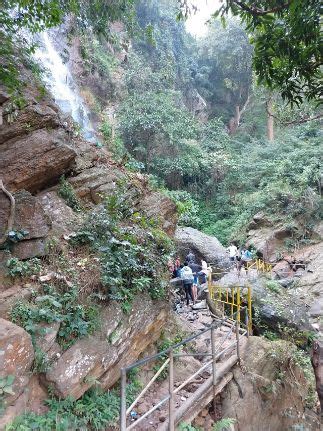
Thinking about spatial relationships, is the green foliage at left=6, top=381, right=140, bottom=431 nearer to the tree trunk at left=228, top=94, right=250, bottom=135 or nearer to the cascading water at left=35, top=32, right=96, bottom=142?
the cascading water at left=35, top=32, right=96, bottom=142

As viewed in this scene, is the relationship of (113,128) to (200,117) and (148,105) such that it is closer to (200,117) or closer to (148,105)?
(148,105)

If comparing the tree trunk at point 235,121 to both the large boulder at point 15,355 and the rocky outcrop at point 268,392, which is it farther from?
the large boulder at point 15,355

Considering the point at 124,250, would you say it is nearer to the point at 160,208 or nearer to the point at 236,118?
the point at 160,208

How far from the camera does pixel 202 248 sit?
1536cm

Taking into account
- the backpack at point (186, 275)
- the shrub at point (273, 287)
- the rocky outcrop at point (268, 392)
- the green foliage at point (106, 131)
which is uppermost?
the green foliage at point (106, 131)

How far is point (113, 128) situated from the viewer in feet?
58.7

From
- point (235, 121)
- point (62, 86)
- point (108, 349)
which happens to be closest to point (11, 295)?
point (108, 349)

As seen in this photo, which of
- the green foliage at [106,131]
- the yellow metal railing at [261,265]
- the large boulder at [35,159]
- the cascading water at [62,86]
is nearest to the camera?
the large boulder at [35,159]

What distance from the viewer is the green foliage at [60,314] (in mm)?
4082

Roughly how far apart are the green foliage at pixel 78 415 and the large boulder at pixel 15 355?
0.31m

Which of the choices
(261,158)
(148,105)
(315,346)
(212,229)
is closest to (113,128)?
(148,105)

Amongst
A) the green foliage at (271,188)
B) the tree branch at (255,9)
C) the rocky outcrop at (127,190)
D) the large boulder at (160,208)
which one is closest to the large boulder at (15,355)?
the rocky outcrop at (127,190)

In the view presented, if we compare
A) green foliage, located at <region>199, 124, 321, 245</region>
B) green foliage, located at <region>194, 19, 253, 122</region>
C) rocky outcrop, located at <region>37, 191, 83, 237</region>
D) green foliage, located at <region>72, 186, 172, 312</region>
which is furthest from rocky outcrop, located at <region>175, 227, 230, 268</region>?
green foliage, located at <region>194, 19, 253, 122</region>

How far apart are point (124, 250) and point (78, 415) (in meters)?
2.60
